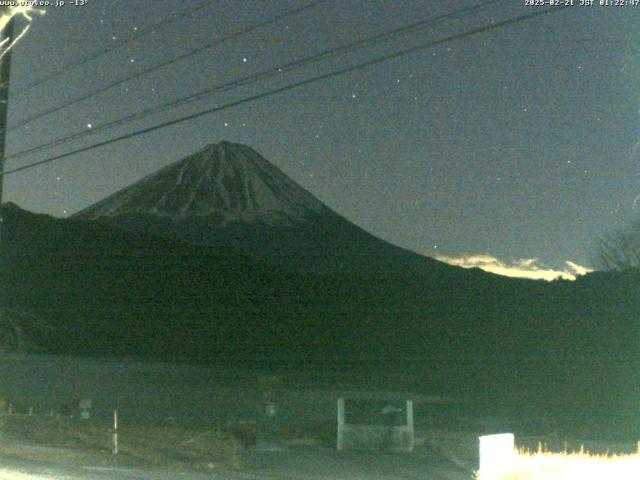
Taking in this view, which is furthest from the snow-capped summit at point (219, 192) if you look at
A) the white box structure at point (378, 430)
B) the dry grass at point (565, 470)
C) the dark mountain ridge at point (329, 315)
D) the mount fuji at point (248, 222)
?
the dry grass at point (565, 470)

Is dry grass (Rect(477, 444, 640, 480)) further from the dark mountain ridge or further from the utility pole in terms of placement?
the dark mountain ridge

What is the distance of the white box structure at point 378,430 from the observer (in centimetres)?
1997

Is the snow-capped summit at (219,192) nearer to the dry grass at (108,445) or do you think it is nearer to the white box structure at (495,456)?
the dry grass at (108,445)

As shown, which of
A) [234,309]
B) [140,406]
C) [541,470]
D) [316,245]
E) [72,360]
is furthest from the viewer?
[316,245]

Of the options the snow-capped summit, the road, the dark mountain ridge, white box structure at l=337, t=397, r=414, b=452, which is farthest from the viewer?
the snow-capped summit

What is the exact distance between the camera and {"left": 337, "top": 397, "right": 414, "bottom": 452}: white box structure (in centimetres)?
1997

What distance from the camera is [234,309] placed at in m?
107

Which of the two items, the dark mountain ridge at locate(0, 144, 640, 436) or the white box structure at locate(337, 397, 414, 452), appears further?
the dark mountain ridge at locate(0, 144, 640, 436)

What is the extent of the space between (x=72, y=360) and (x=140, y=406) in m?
38.9

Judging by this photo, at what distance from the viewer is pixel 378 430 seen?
66.6ft

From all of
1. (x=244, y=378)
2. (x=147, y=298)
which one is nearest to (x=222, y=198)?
(x=147, y=298)

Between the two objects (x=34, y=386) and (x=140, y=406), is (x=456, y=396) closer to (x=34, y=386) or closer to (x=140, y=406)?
(x=140, y=406)

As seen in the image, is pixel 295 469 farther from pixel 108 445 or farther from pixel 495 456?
pixel 495 456

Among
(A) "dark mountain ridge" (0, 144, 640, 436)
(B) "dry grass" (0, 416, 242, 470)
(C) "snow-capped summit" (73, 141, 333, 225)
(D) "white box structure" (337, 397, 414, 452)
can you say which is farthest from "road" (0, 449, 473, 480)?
(C) "snow-capped summit" (73, 141, 333, 225)
